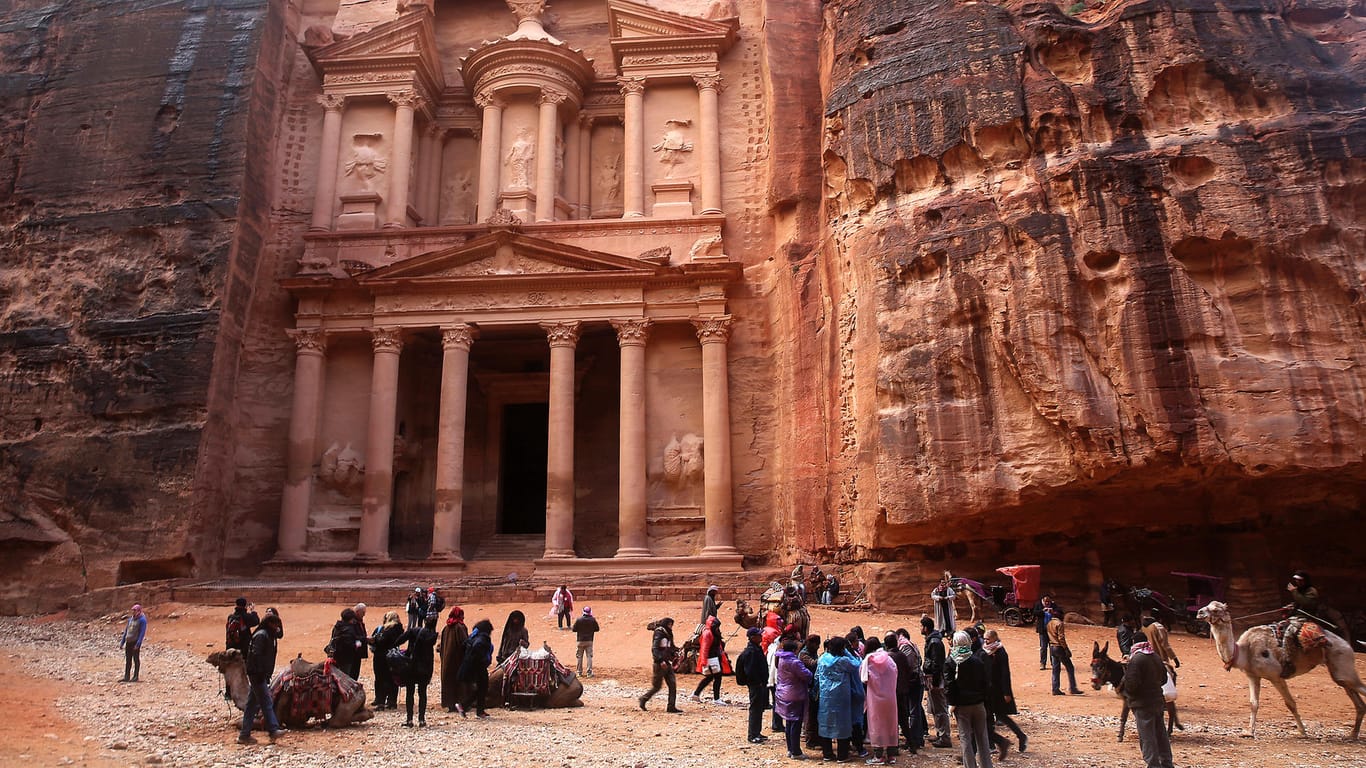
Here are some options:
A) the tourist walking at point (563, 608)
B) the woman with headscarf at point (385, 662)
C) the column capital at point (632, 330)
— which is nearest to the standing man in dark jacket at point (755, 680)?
the woman with headscarf at point (385, 662)

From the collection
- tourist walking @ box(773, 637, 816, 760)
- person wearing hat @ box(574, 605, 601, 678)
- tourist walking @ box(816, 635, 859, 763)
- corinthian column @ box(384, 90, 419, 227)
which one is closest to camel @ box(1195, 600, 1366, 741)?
tourist walking @ box(816, 635, 859, 763)

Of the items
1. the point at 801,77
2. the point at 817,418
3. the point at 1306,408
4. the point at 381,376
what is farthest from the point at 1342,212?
the point at 381,376

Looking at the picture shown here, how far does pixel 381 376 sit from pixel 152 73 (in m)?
10.5

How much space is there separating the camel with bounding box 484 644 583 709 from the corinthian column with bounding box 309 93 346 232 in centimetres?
1884

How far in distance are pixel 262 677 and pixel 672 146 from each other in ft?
68.7

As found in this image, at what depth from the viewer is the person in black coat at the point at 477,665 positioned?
32.4 ft

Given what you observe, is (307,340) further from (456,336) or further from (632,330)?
(632,330)

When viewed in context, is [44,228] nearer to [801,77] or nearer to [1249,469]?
[801,77]

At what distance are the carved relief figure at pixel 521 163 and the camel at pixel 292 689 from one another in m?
19.3

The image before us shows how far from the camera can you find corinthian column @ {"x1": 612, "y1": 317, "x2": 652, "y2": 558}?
22.8 meters

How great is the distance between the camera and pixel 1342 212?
581 inches

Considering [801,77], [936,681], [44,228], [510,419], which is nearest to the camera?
[936,681]

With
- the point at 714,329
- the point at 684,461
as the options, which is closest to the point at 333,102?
the point at 714,329

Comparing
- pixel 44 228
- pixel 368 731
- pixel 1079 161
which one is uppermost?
pixel 44 228
